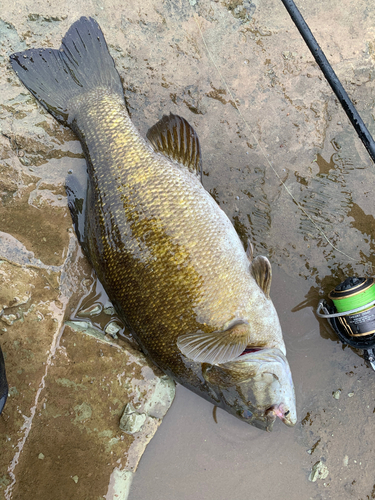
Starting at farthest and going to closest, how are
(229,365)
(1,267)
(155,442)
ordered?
(155,442) < (1,267) < (229,365)

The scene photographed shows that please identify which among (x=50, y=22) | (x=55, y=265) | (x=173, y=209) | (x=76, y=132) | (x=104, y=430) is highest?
(x=50, y=22)

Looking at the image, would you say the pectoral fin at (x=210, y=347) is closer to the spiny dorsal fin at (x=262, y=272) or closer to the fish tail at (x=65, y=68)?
the spiny dorsal fin at (x=262, y=272)

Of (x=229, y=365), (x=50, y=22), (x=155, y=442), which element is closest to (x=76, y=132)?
(x=50, y=22)

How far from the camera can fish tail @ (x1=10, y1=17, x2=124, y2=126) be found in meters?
2.53

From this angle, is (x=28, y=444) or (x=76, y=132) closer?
(x=28, y=444)

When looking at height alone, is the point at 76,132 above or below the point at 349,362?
above

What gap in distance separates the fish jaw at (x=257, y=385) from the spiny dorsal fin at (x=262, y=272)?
44 centimetres

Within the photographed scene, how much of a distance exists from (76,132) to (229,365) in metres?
1.93

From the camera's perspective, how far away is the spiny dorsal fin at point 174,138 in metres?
2.47

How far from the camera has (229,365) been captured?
7.33 ft

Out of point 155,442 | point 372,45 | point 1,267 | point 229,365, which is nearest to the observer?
point 229,365

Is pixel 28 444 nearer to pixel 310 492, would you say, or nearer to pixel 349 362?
pixel 310 492

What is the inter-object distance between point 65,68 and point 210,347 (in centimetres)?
221

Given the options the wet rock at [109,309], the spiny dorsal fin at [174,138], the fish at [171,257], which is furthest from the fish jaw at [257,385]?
the spiny dorsal fin at [174,138]
